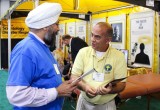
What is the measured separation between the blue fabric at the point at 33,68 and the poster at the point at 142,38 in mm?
4617

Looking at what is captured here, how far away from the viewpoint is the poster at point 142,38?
5.77m

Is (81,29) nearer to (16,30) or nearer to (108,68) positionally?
(16,30)

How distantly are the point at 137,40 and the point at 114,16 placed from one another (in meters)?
1.29

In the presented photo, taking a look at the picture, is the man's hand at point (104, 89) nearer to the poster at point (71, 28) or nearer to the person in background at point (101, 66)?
the person in background at point (101, 66)

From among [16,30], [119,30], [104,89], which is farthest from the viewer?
[16,30]

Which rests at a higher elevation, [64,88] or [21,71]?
[21,71]

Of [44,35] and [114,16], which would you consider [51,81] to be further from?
[114,16]

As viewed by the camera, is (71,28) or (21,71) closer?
(21,71)

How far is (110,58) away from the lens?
2.10m

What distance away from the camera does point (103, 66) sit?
2.10m

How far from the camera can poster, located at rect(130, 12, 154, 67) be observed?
18.9ft

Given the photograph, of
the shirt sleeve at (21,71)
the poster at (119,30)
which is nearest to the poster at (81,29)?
the poster at (119,30)

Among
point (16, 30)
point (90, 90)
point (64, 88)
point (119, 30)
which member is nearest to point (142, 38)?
point (119, 30)

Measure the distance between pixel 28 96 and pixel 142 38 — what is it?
507 cm
